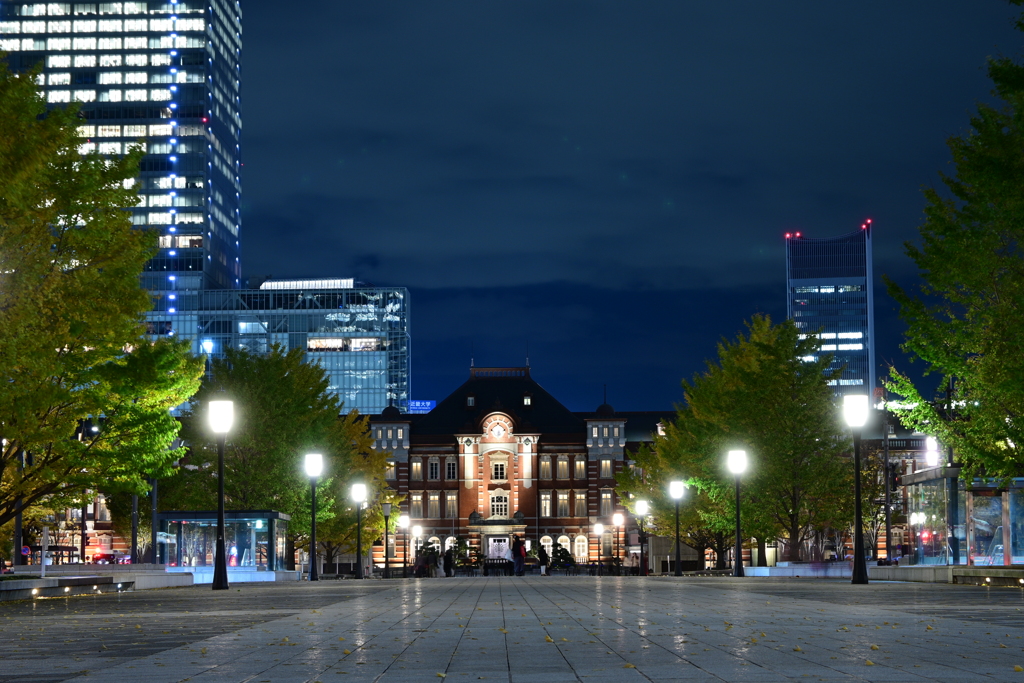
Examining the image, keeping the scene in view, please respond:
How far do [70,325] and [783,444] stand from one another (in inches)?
1186

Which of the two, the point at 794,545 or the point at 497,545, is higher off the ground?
the point at 794,545

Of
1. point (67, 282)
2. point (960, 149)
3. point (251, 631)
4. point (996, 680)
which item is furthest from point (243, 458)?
point (996, 680)

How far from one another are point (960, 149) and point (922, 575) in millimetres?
12386

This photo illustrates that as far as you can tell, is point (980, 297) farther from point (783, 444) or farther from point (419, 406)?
point (419, 406)

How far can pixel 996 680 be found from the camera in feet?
29.8

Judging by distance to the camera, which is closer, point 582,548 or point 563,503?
point 582,548

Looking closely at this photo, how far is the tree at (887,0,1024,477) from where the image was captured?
28203 mm

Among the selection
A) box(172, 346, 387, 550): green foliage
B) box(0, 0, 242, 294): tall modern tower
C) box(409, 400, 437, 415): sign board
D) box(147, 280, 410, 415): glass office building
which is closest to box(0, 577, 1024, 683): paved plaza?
box(172, 346, 387, 550): green foliage

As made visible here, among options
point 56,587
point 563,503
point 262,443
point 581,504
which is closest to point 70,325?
point 56,587

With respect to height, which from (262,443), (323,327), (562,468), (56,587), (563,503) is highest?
(323,327)

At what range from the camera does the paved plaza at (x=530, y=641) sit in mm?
10047

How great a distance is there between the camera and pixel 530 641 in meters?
13.3

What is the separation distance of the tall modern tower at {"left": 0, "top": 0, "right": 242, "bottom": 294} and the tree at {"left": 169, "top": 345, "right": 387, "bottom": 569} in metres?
139

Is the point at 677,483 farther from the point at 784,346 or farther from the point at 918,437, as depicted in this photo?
the point at 918,437
